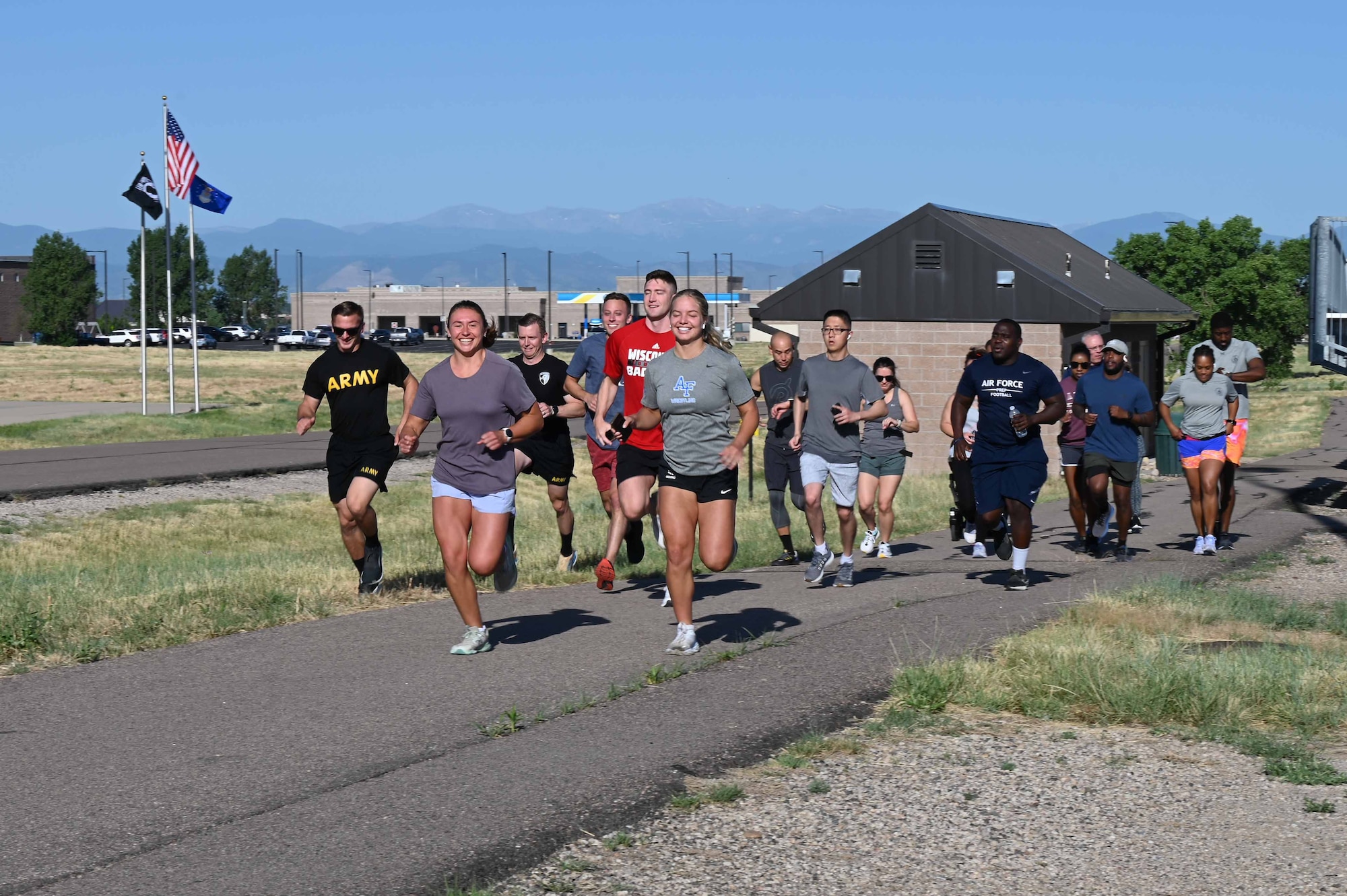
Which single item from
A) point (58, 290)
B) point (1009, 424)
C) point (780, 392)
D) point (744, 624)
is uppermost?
point (58, 290)

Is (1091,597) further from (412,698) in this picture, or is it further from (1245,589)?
(412,698)

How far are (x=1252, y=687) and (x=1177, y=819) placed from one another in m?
2.00

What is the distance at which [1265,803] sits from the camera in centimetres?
577

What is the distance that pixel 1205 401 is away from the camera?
43.4 ft

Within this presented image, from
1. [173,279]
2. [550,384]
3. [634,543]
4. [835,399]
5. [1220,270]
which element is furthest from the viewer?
[173,279]

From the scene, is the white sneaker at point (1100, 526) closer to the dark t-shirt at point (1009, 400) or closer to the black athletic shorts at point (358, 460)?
the dark t-shirt at point (1009, 400)

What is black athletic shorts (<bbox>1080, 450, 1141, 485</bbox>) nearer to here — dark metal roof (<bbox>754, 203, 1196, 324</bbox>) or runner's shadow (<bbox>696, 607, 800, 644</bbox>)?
runner's shadow (<bbox>696, 607, 800, 644</bbox>)

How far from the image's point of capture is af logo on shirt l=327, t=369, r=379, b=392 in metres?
10.3

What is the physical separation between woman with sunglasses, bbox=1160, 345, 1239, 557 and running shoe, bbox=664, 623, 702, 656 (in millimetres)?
6419

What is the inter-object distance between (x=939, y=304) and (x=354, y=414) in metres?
18.0

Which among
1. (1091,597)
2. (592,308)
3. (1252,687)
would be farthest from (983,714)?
(592,308)

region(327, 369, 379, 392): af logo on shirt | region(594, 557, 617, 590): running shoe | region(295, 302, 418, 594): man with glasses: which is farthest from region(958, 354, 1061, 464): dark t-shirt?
region(327, 369, 379, 392): af logo on shirt

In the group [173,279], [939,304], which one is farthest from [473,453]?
[173,279]

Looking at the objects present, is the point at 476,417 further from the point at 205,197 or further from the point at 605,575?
the point at 205,197
